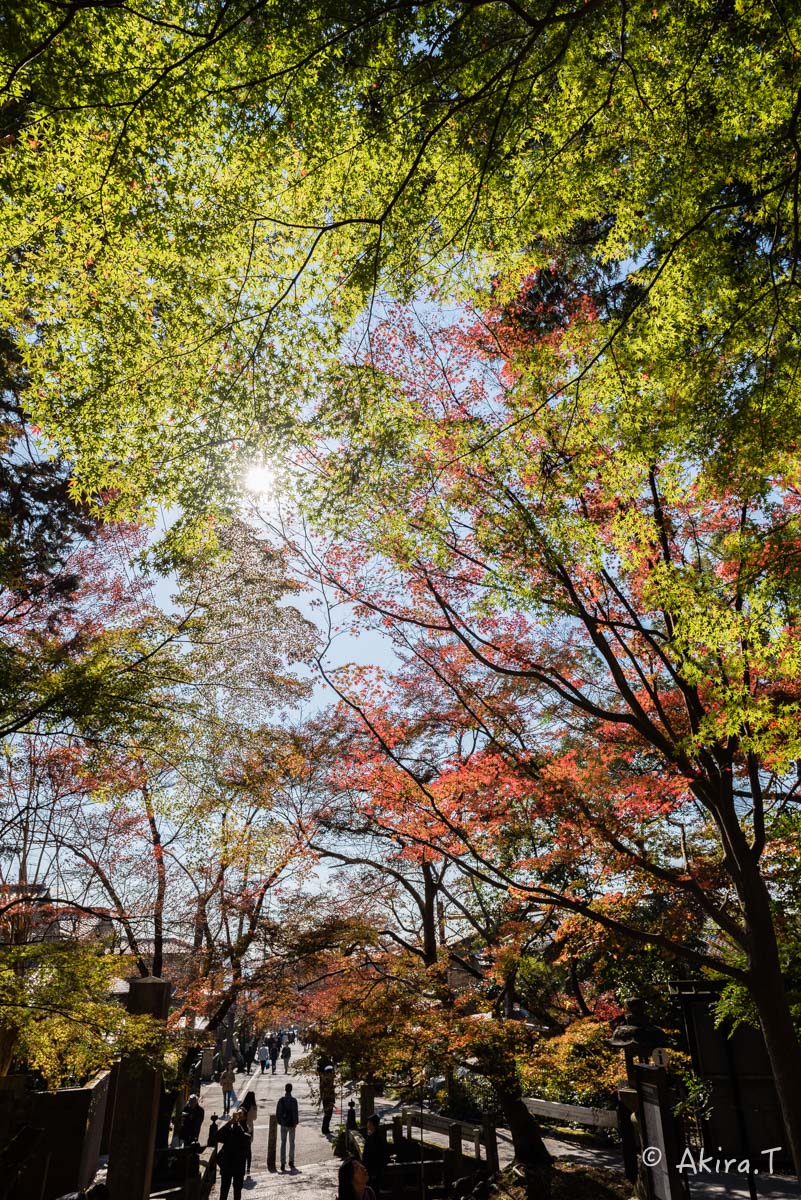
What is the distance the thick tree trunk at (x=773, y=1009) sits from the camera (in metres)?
5.42

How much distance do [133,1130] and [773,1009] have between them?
621cm

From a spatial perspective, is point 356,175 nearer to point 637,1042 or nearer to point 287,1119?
point 637,1042

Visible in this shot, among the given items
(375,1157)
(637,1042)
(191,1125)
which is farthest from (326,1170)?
(637,1042)

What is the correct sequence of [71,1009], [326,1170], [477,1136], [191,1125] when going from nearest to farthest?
1. [71,1009]
2. [477,1136]
3. [191,1125]
4. [326,1170]

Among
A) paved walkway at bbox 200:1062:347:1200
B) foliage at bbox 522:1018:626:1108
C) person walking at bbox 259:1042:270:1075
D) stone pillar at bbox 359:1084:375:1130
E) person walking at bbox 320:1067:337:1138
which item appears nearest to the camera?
foliage at bbox 522:1018:626:1108

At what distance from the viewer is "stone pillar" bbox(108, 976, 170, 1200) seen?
645cm

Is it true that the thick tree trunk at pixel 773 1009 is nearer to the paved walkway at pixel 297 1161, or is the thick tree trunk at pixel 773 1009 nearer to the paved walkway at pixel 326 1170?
the paved walkway at pixel 326 1170

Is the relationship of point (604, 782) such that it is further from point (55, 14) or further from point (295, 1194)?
point (55, 14)

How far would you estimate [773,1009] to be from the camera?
570 cm

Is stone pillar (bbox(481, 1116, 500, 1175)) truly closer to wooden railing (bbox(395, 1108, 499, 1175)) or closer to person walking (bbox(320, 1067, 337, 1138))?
wooden railing (bbox(395, 1108, 499, 1175))

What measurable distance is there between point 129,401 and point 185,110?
75.7 inches

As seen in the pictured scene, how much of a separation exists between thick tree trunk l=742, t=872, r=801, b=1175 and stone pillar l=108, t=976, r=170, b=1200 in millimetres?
5758

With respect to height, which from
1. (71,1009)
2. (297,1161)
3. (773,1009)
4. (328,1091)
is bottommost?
(297,1161)

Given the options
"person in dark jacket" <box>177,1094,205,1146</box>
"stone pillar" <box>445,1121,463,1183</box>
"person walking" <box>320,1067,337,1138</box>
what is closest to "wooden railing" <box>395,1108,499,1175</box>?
"stone pillar" <box>445,1121,463,1183</box>
